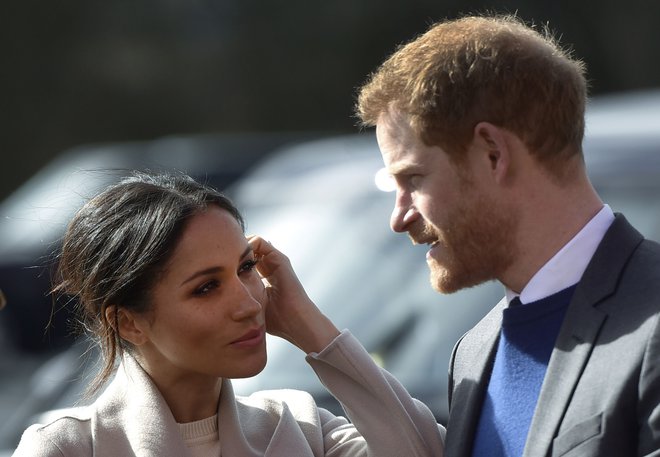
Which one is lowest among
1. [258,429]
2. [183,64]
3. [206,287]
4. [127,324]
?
[258,429]

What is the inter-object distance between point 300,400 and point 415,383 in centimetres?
123

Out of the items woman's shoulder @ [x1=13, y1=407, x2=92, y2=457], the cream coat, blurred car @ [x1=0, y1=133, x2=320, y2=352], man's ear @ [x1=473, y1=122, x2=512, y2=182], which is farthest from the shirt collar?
blurred car @ [x1=0, y1=133, x2=320, y2=352]

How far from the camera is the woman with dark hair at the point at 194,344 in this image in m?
3.48

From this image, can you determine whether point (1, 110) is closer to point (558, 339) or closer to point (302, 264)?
point (302, 264)

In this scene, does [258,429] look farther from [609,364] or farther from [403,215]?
[609,364]

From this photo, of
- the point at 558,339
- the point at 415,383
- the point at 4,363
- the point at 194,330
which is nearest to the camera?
the point at 558,339

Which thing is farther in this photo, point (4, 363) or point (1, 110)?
point (1, 110)

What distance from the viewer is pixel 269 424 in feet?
12.0

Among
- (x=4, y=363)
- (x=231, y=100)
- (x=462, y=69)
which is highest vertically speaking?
(x=231, y=100)

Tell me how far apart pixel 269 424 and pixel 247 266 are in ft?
1.36

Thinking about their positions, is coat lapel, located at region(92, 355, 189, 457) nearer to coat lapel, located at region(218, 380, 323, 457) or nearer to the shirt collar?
coat lapel, located at region(218, 380, 323, 457)

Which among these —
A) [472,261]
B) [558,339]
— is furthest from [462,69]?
[558,339]

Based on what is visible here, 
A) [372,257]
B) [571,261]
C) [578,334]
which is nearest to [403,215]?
[571,261]

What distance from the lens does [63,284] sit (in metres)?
3.72
